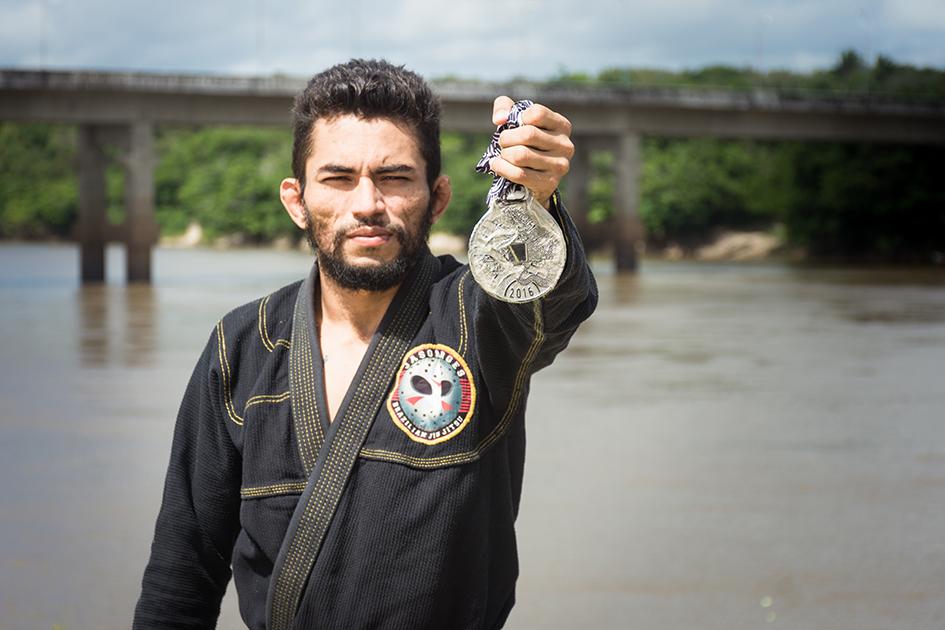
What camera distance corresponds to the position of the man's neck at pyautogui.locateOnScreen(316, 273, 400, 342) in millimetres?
2793

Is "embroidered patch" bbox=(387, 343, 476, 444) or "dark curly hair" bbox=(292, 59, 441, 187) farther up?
"dark curly hair" bbox=(292, 59, 441, 187)

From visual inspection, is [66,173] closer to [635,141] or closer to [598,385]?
[635,141]

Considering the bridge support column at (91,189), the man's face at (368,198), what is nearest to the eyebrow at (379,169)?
the man's face at (368,198)

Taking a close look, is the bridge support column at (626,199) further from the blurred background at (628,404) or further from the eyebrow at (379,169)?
the eyebrow at (379,169)

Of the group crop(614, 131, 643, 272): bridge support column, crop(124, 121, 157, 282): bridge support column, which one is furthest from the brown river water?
crop(614, 131, 643, 272): bridge support column

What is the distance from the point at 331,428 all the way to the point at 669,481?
5571 millimetres

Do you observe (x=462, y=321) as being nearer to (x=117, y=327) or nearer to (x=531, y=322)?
(x=531, y=322)

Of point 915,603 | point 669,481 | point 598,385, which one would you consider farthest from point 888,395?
point 915,603

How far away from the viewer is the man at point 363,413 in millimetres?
2586

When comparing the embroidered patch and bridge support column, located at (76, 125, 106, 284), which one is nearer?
the embroidered patch

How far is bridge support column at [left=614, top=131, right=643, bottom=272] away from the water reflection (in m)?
16.0

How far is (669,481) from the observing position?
795 centimetres

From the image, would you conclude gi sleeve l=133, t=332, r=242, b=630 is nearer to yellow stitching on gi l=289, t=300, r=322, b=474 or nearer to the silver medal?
yellow stitching on gi l=289, t=300, r=322, b=474

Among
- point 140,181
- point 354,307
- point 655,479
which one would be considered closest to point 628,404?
point 655,479
